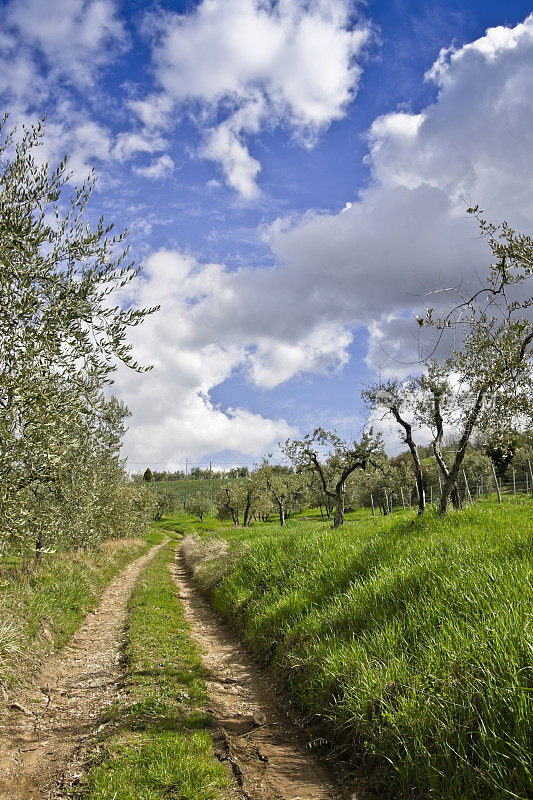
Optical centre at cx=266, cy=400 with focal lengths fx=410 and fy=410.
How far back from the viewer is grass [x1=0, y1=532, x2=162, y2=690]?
8.68 metres

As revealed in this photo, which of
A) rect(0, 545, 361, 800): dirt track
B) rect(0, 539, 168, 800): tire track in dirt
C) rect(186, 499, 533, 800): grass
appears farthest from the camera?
rect(0, 539, 168, 800): tire track in dirt

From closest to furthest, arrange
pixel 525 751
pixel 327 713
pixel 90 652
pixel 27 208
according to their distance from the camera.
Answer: pixel 525 751, pixel 327 713, pixel 27 208, pixel 90 652

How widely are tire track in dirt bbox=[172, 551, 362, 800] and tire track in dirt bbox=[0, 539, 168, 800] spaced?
2.17 metres

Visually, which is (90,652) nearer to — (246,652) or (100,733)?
(246,652)

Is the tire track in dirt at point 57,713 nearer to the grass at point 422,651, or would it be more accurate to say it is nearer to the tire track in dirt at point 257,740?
the tire track in dirt at point 257,740

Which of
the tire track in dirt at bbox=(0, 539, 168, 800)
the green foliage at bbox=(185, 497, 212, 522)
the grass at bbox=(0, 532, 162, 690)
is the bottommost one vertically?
the green foliage at bbox=(185, 497, 212, 522)

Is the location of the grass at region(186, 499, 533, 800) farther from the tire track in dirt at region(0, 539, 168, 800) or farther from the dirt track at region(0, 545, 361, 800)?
the tire track in dirt at region(0, 539, 168, 800)

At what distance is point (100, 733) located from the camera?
654cm

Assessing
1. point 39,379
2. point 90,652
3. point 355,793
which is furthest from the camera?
point 90,652

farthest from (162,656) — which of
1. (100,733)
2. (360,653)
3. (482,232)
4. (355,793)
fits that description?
(482,232)

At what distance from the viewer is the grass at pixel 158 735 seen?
4961mm

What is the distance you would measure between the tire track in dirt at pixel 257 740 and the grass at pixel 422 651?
1.42 feet

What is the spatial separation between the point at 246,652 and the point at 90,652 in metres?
4.27

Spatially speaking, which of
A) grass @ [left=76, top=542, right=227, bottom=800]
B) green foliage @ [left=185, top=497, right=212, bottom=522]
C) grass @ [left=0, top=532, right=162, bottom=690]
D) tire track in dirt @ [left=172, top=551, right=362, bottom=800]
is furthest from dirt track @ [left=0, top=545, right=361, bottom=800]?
green foliage @ [left=185, top=497, right=212, bottom=522]
